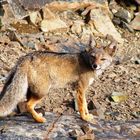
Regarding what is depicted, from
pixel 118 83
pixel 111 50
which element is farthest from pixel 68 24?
pixel 111 50

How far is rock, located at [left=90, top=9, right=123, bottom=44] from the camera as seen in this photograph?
13.6 m

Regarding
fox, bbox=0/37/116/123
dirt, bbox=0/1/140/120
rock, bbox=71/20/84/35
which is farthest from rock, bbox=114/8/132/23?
fox, bbox=0/37/116/123

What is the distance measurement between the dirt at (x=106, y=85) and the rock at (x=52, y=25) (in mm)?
154

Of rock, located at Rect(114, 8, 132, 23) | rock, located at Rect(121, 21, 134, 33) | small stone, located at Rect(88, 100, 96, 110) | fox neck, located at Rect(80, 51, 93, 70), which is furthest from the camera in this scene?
rock, located at Rect(114, 8, 132, 23)

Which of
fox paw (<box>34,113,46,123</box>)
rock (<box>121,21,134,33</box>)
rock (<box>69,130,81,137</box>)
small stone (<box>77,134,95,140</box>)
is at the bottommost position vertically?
small stone (<box>77,134,95,140</box>)

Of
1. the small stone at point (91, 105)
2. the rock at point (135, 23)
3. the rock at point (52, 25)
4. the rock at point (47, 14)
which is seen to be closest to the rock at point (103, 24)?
the rock at point (135, 23)

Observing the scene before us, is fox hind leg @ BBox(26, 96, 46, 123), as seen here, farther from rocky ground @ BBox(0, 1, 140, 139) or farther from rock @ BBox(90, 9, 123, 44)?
rock @ BBox(90, 9, 123, 44)

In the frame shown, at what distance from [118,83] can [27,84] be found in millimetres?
4008

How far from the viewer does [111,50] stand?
8953 millimetres

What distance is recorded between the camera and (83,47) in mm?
12672

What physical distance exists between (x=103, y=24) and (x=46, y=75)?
573 cm

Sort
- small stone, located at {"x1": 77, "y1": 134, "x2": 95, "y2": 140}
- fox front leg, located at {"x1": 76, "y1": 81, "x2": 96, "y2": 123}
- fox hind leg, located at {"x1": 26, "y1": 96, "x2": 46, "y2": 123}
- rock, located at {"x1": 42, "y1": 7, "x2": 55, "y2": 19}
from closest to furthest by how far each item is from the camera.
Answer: small stone, located at {"x1": 77, "y1": 134, "x2": 95, "y2": 140}
fox hind leg, located at {"x1": 26, "y1": 96, "x2": 46, "y2": 123}
fox front leg, located at {"x1": 76, "y1": 81, "x2": 96, "y2": 123}
rock, located at {"x1": 42, "y1": 7, "x2": 55, "y2": 19}

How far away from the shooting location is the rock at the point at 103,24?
13562 millimetres

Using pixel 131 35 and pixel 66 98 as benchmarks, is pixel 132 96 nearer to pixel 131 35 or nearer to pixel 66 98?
pixel 66 98
